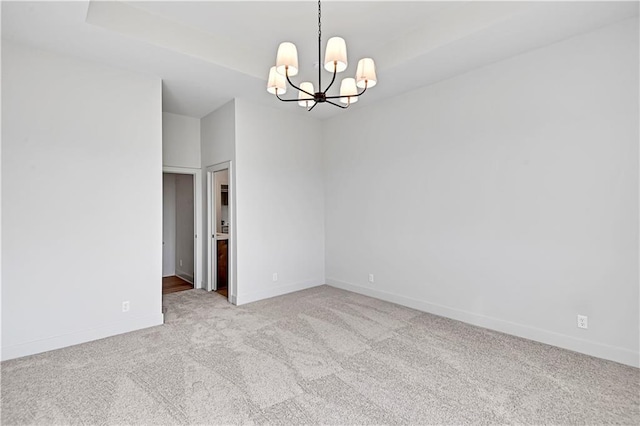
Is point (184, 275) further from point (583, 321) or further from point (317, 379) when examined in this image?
point (583, 321)

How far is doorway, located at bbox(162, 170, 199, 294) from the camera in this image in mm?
5664

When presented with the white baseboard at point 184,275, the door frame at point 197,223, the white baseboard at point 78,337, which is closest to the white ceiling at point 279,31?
the door frame at point 197,223

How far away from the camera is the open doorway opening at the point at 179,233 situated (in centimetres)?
595

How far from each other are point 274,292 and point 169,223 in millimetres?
3134

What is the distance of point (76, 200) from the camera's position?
3.30m

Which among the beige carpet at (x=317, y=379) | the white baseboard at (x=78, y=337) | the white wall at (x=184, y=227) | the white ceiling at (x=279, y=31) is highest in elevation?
the white ceiling at (x=279, y=31)

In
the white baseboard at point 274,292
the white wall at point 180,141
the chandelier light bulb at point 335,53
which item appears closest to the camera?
the chandelier light bulb at point 335,53

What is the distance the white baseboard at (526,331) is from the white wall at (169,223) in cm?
427

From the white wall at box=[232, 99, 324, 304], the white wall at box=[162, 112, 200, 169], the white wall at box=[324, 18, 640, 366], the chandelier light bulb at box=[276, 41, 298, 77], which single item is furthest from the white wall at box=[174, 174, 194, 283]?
the chandelier light bulb at box=[276, 41, 298, 77]

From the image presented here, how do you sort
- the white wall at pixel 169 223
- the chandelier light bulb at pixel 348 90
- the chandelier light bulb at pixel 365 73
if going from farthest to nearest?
the white wall at pixel 169 223 → the chandelier light bulb at pixel 348 90 → the chandelier light bulb at pixel 365 73

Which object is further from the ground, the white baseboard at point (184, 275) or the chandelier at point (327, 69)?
the chandelier at point (327, 69)

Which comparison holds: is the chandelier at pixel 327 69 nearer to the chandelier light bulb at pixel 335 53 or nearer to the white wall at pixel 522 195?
the chandelier light bulb at pixel 335 53

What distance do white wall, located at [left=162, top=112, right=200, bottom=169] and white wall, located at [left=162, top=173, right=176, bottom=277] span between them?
1.52 m

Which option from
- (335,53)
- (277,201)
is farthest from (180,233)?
(335,53)
